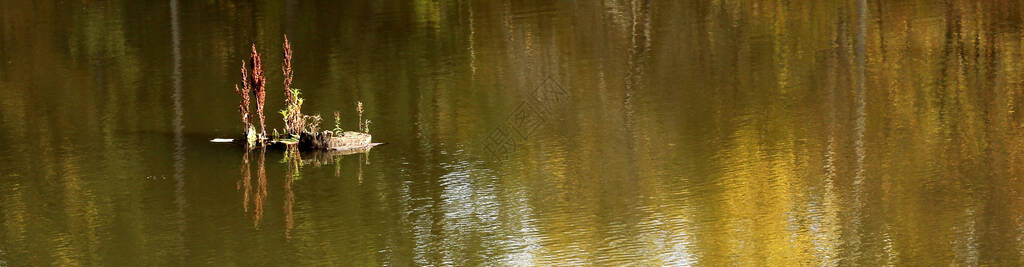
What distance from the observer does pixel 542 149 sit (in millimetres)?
11703

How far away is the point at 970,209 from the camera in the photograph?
9.23 m

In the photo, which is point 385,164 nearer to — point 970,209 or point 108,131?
point 108,131

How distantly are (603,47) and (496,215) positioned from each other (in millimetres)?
9548

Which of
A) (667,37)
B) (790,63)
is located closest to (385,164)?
(790,63)

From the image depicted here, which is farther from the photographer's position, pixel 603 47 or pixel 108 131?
pixel 603 47

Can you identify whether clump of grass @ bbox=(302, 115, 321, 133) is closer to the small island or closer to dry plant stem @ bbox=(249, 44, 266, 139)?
the small island

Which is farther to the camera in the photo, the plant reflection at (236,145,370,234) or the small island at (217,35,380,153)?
the small island at (217,35,380,153)

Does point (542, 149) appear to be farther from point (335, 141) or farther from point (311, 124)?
point (311, 124)

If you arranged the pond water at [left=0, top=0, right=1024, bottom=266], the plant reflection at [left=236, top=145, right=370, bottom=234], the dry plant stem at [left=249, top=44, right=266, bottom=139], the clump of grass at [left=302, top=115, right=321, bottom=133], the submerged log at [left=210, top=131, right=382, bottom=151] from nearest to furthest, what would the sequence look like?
the pond water at [left=0, top=0, right=1024, bottom=266], the plant reflection at [left=236, top=145, right=370, bottom=234], the submerged log at [left=210, top=131, right=382, bottom=151], the clump of grass at [left=302, top=115, right=321, bottom=133], the dry plant stem at [left=249, top=44, right=266, bottom=139]

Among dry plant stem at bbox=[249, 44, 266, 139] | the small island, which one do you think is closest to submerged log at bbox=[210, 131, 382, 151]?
the small island

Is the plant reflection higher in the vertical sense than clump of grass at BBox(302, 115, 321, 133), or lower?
lower

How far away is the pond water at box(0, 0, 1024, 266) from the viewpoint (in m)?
8.64

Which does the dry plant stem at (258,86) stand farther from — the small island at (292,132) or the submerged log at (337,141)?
the submerged log at (337,141)

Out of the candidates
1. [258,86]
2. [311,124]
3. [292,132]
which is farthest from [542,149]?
[258,86]
